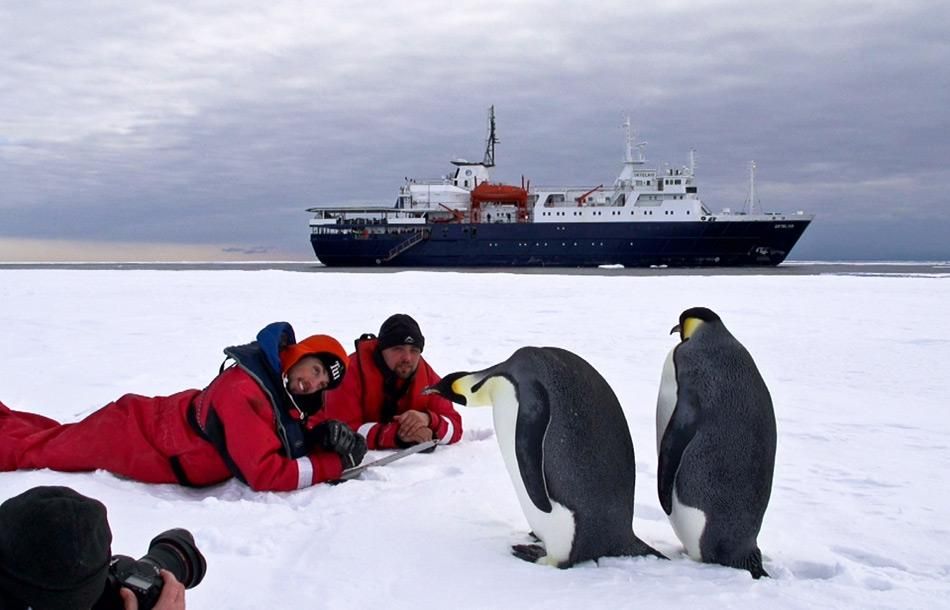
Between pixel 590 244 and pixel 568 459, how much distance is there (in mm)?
30584

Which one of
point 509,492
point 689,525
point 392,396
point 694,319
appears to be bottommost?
point 509,492

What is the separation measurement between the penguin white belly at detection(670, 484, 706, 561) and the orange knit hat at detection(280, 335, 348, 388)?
1.27 meters

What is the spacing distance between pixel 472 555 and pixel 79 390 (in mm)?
3342

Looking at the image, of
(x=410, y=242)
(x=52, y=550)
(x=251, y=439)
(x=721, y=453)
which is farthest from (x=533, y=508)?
(x=410, y=242)

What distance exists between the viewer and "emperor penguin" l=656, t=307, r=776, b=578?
2217 millimetres

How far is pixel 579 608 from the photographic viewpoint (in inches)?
74.0

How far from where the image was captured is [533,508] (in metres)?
2.29

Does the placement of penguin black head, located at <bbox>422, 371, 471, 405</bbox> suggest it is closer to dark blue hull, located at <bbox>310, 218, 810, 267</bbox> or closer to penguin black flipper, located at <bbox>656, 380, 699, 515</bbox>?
penguin black flipper, located at <bbox>656, 380, 699, 515</bbox>

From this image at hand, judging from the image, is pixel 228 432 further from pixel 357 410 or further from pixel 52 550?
pixel 52 550

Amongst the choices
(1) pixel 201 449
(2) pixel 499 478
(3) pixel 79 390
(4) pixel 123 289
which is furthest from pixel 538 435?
(4) pixel 123 289

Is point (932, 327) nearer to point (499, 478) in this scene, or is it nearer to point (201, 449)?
point (499, 478)

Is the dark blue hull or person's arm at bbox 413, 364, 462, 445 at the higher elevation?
the dark blue hull

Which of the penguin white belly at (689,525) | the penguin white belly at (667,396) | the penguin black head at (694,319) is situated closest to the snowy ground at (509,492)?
the penguin white belly at (689,525)

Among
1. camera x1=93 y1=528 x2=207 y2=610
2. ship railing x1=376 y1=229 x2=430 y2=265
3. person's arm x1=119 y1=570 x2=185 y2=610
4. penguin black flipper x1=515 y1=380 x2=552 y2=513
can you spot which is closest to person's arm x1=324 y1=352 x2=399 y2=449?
penguin black flipper x1=515 y1=380 x2=552 y2=513
